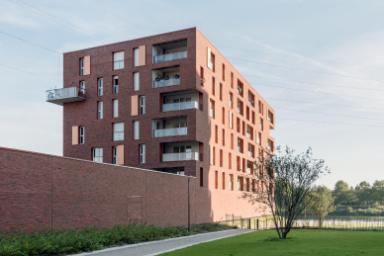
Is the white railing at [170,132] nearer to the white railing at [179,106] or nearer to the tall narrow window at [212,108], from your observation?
the white railing at [179,106]

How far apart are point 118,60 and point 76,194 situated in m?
26.5

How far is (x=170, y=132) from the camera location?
A: 46.5m

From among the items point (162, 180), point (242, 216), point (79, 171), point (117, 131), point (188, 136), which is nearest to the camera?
point (79, 171)

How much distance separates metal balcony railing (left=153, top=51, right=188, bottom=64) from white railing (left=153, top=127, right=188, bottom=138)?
276 inches

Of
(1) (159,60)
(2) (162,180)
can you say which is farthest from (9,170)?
(1) (159,60)

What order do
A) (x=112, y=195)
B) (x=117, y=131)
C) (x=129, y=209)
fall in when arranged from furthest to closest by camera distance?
(x=117, y=131) < (x=129, y=209) < (x=112, y=195)

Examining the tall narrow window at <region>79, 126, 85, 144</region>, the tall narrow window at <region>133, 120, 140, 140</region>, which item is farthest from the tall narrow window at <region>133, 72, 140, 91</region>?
the tall narrow window at <region>79, 126, 85, 144</region>

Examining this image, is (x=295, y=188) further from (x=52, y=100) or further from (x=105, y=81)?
(x=52, y=100)

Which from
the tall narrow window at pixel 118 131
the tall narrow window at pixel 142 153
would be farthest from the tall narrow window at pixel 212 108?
the tall narrow window at pixel 118 131

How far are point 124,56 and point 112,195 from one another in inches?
913

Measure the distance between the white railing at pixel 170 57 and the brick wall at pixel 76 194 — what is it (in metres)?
13.6

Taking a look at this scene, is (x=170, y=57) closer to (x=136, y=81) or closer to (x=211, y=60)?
(x=136, y=81)

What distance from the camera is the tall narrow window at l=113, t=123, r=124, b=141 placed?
4906 cm

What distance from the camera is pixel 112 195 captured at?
29750mm
